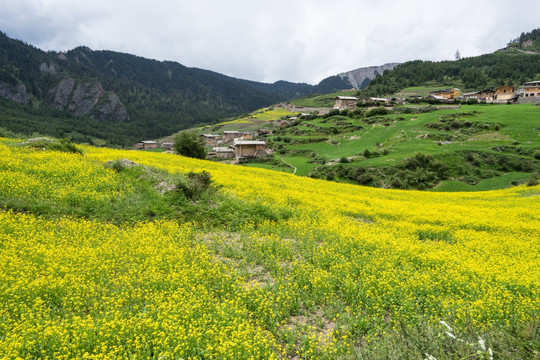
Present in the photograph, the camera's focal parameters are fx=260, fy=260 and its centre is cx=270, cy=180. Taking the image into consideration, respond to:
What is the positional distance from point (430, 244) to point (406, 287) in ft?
→ 23.6

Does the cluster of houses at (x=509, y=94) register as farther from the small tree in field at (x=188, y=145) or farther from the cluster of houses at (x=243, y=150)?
the small tree in field at (x=188, y=145)

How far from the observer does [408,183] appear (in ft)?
184

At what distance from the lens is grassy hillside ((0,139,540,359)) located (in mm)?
5918

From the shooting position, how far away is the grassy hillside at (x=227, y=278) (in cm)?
592

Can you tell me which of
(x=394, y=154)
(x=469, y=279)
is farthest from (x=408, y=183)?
(x=469, y=279)

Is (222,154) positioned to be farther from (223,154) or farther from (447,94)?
(447,94)

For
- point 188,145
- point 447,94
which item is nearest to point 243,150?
point 188,145

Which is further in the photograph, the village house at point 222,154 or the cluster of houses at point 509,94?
the village house at point 222,154

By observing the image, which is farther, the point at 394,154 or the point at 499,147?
the point at 394,154

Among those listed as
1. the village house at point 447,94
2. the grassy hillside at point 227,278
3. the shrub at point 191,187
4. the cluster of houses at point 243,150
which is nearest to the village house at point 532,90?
the village house at point 447,94

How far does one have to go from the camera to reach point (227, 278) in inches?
350

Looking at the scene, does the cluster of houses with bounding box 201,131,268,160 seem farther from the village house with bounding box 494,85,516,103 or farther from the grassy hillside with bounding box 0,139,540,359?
the village house with bounding box 494,85,516,103

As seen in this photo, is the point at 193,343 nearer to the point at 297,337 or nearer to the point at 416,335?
the point at 297,337

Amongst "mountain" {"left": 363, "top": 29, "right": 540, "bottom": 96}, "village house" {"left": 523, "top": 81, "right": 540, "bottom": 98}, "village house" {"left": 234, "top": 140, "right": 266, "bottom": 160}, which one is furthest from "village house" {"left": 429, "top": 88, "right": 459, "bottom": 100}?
"village house" {"left": 234, "top": 140, "right": 266, "bottom": 160}
